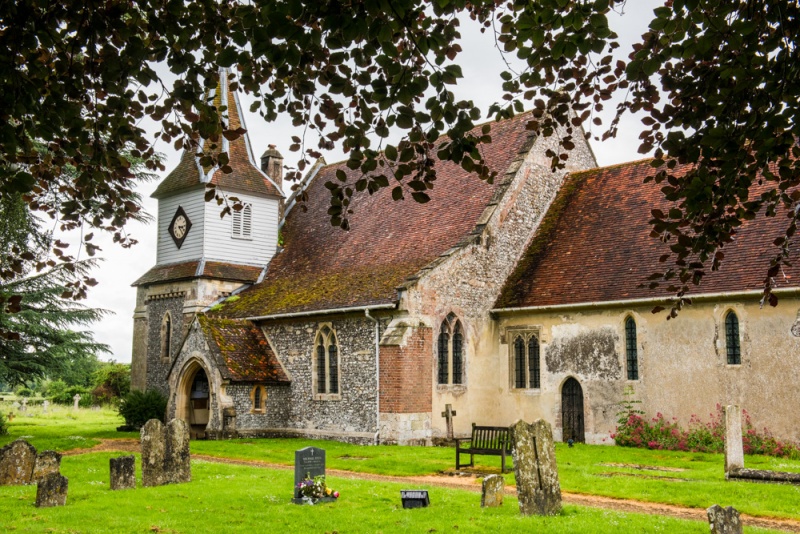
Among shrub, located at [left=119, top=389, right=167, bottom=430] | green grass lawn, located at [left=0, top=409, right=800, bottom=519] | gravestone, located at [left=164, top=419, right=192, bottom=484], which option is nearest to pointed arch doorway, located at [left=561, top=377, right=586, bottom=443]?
green grass lawn, located at [left=0, top=409, right=800, bottom=519]

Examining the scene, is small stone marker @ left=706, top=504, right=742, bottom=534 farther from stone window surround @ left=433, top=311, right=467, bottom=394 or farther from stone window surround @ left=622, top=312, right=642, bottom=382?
stone window surround @ left=433, top=311, right=467, bottom=394

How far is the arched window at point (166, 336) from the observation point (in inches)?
1172

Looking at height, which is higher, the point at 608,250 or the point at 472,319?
the point at 608,250

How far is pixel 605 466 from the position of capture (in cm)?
1733

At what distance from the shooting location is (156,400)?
28203 mm

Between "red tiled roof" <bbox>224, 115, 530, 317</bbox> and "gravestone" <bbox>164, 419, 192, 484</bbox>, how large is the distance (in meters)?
8.41

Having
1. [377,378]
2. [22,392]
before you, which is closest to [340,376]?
[377,378]

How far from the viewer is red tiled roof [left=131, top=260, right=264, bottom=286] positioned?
94.7 feet

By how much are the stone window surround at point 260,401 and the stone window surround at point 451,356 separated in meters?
6.06

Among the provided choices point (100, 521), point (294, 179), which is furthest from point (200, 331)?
point (294, 179)

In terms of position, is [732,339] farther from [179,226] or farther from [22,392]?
[22,392]

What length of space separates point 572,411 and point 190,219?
15.8 metres

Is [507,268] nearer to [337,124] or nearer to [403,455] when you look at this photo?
[403,455]

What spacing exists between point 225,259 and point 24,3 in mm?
24382
